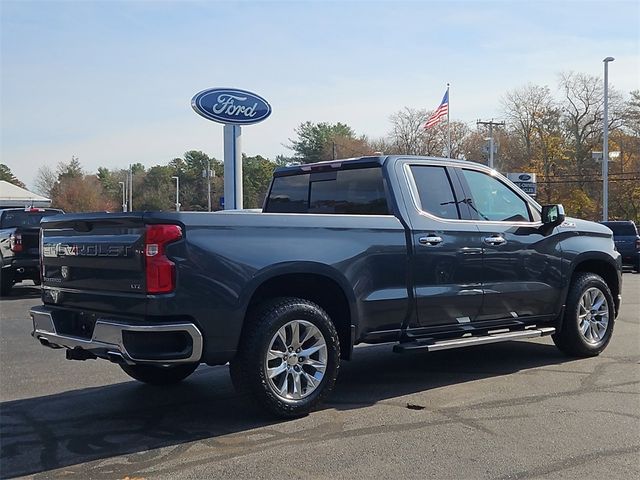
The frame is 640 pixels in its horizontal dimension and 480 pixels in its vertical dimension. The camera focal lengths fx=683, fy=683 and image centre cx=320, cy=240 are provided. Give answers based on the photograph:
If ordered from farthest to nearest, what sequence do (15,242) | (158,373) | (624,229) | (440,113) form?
(440,113), (624,229), (15,242), (158,373)

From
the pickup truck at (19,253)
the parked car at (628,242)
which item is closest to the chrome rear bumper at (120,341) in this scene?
the pickup truck at (19,253)

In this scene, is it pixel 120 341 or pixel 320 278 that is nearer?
pixel 120 341

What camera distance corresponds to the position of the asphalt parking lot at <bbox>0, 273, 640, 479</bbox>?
4156mm

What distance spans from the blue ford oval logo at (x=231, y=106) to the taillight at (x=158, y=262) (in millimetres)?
15604

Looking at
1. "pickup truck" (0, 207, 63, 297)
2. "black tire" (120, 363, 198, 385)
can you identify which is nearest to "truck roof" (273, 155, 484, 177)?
"black tire" (120, 363, 198, 385)

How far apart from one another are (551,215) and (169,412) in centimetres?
417

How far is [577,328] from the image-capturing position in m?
7.18

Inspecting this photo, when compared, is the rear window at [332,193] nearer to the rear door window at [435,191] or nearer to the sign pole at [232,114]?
the rear door window at [435,191]

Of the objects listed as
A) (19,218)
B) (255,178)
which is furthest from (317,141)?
(19,218)

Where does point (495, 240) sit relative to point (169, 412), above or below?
above

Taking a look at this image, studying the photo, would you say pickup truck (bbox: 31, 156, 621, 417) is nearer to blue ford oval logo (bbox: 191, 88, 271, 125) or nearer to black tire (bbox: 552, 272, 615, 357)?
black tire (bbox: 552, 272, 615, 357)

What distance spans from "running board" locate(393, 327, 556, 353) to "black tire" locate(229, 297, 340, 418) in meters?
0.64

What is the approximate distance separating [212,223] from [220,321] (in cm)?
68

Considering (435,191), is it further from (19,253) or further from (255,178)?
(255,178)
